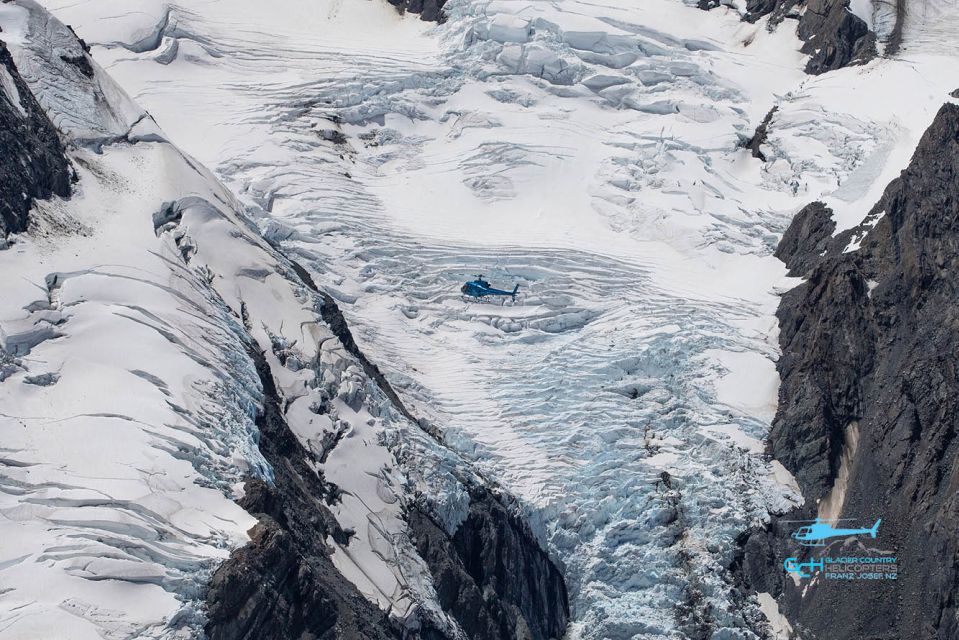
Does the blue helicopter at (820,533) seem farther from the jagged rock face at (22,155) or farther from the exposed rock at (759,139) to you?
the jagged rock face at (22,155)

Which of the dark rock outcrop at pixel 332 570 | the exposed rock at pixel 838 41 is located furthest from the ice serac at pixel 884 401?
the exposed rock at pixel 838 41

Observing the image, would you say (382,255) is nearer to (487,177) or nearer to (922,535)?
(487,177)

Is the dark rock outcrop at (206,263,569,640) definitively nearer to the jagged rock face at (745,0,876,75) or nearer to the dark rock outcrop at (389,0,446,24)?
the dark rock outcrop at (389,0,446,24)

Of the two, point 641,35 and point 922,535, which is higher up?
point 641,35

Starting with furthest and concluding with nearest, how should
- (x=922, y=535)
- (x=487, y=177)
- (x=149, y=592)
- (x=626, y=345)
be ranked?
(x=487, y=177), (x=626, y=345), (x=922, y=535), (x=149, y=592)

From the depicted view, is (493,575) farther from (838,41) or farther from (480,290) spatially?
(838,41)

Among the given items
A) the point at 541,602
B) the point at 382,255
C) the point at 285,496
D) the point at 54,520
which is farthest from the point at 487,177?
the point at 54,520

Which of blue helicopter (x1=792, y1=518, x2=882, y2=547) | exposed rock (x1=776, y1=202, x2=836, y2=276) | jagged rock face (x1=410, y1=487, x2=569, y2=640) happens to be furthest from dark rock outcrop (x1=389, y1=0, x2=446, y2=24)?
blue helicopter (x1=792, y1=518, x2=882, y2=547)
